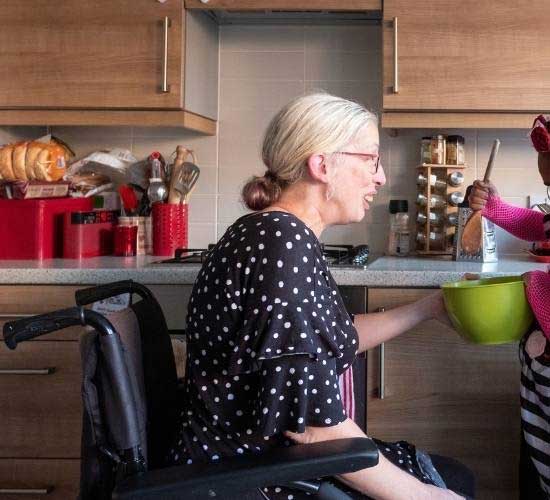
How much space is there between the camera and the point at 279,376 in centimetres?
98

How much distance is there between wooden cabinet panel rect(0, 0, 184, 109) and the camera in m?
2.11

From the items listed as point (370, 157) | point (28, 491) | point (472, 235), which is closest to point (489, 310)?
Answer: point (370, 157)

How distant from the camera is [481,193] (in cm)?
186

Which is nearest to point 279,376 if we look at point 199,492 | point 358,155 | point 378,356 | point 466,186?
point 199,492

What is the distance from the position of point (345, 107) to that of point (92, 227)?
121 centimetres

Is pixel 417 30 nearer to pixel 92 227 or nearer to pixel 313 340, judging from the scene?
pixel 92 227

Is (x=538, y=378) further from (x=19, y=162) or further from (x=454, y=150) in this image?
(x=19, y=162)

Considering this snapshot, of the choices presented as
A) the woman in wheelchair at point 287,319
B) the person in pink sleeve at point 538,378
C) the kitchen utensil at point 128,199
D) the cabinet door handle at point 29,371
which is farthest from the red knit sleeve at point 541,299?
the kitchen utensil at point 128,199

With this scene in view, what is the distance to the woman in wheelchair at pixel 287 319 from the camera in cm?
99

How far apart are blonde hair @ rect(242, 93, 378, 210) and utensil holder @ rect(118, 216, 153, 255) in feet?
3.92

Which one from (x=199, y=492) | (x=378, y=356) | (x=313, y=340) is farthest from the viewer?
(x=378, y=356)

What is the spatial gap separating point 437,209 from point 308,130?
1212 millimetres

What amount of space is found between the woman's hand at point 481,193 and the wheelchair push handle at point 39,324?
4.02 ft

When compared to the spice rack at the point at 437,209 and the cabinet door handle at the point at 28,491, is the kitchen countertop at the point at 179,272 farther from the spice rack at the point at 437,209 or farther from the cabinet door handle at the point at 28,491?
the cabinet door handle at the point at 28,491
